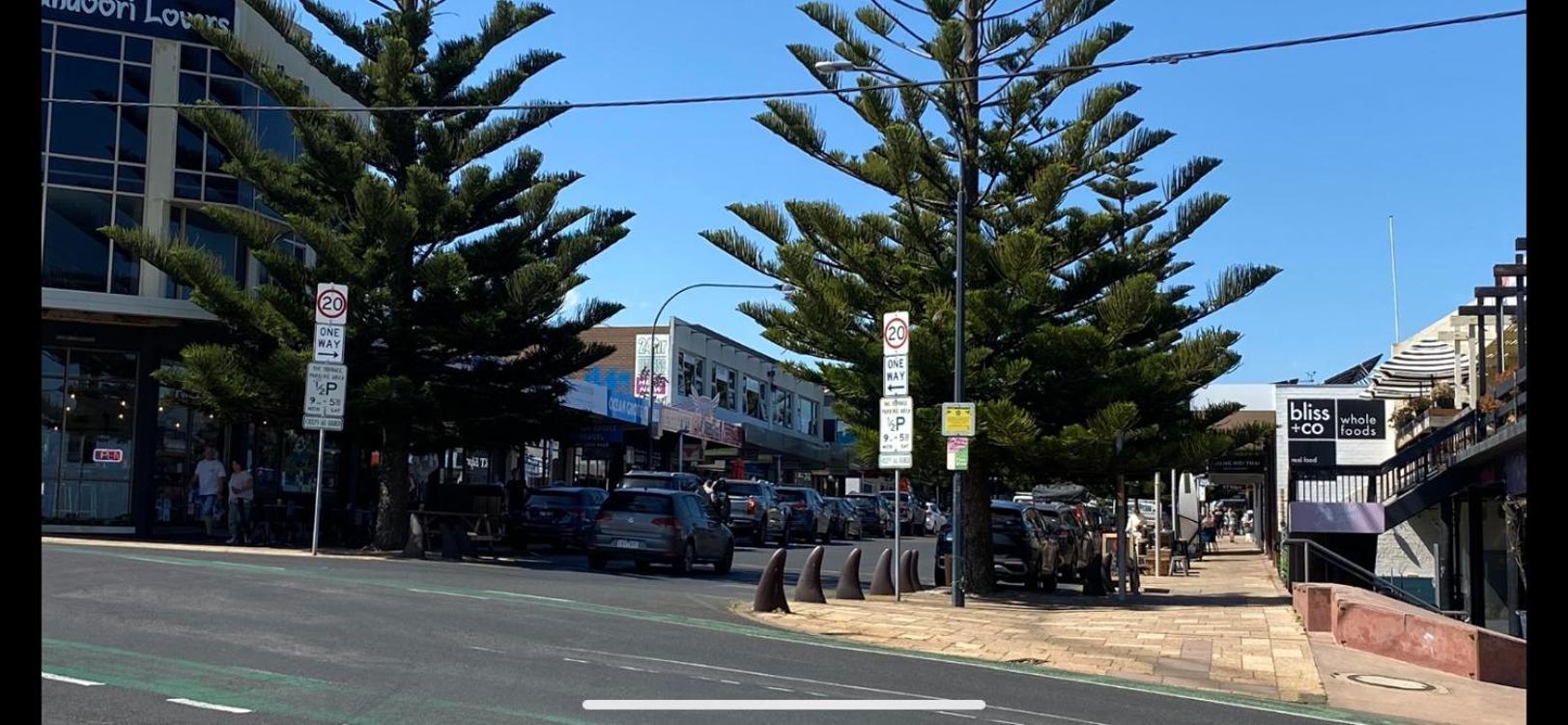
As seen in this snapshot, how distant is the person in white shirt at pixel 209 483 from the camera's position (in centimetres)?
2566

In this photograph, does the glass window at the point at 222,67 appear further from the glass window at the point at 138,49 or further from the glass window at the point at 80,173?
the glass window at the point at 80,173

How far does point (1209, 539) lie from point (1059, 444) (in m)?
32.1

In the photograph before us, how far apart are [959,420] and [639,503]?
694 centimetres

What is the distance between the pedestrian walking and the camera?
24172mm

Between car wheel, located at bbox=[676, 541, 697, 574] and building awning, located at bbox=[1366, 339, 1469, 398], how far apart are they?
48.5 ft

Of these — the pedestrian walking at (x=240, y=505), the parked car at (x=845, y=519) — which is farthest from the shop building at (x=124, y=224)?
the parked car at (x=845, y=519)

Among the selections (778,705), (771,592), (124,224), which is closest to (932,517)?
(124,224)

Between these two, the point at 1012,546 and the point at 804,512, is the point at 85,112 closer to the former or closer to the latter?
the point at 1012,546

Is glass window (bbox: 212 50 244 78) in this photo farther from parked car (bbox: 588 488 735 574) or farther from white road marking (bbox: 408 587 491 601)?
white road marking (bbox: 408 587 491 601)

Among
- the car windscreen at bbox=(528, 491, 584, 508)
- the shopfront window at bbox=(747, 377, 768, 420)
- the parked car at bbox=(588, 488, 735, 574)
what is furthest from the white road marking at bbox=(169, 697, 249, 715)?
Answer: the shopfront window at bbox=(747, 377, 768, 420)

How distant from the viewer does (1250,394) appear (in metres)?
62.6

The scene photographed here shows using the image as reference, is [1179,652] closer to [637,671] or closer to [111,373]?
[637,671]

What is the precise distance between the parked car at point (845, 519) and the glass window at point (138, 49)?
2247cm
